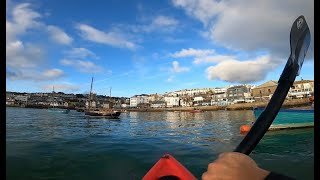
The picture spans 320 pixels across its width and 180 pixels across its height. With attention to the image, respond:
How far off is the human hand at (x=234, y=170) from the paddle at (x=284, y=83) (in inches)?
55.4

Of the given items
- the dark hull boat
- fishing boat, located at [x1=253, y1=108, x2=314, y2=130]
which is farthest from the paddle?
the dark hull boat

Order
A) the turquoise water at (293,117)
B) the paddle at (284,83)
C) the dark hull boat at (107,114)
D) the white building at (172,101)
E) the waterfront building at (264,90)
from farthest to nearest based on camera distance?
the white building at (172,101) → the waterfront building at (264,90) → the dark hull boat at (107,114) → the turquoise water at (293,117) → the paddle at (284,83)

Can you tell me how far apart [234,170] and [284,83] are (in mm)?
2609

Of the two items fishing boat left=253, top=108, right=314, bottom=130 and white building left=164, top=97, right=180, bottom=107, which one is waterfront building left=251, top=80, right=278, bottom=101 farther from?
fishing boat left=253, top=108, right=314, bottom=130

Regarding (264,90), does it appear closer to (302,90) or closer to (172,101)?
(302,90)

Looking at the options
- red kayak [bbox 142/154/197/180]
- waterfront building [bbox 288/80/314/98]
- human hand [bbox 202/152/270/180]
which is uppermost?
waterfront building [bbox 288/80/314/98]

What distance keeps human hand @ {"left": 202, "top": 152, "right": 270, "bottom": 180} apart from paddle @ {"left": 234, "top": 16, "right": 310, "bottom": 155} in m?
1.41

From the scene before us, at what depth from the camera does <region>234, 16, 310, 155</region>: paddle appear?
10.0 ft

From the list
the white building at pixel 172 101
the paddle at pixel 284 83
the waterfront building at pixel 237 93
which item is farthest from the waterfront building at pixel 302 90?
the paddle at pixel 284 83

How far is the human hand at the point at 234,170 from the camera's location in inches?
60.3

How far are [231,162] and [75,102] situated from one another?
677ft

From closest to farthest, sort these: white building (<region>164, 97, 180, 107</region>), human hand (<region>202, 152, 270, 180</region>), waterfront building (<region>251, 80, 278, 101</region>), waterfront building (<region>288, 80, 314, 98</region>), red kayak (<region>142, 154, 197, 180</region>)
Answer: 1. human hand (<region>202, 152, 270, 180</region>)
2. red kayak (<region>142, 154, 197, 180</region>)
3. waterfront building (<region>288, 80, 314, 98</region>)
4. waterfront building (<region>251, 80, 278, 101</region>)
5. white building (<region>164, 97, 180, 107</region>)

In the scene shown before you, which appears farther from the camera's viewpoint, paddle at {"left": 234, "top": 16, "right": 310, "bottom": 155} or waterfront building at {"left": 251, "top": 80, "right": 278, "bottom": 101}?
waterfront building at {"left": 251, "top": 80, "right": 278, "bottom": 101}

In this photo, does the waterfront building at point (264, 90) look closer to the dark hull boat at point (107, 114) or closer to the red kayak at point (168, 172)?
the dark hull boat at point (107, 114)
